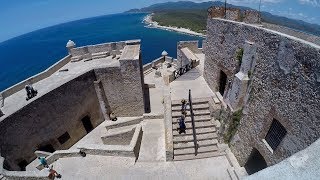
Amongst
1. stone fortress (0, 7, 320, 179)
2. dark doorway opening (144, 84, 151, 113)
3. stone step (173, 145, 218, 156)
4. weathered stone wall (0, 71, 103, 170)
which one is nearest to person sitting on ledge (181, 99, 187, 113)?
stone fortress (0, 7, 320, 179)

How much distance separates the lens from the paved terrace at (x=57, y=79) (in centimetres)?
1662

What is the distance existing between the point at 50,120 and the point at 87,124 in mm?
3552

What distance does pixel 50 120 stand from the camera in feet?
53.6

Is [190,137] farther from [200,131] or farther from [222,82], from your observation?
[222,82]

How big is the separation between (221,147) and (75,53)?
786 inches

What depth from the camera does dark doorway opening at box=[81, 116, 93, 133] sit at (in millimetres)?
18922

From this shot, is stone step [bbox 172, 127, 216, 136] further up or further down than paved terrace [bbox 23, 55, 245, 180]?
further up

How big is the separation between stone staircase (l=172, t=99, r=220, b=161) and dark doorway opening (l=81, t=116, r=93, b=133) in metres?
8.06

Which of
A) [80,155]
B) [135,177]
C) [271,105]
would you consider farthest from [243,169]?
[80,155]

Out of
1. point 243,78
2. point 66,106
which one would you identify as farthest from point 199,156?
point 66,106

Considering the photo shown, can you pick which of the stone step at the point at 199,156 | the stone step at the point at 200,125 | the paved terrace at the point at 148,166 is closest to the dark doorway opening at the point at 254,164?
the paved terrace at the point at 148,166

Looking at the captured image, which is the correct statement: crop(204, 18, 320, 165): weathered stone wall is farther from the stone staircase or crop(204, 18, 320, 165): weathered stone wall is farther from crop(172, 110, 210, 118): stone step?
crop(172, 110, 210, 118): stone step

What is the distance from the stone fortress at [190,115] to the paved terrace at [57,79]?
0.57 feet

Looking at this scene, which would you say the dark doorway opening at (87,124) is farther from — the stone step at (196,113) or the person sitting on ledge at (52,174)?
the stone step at (196,113)
